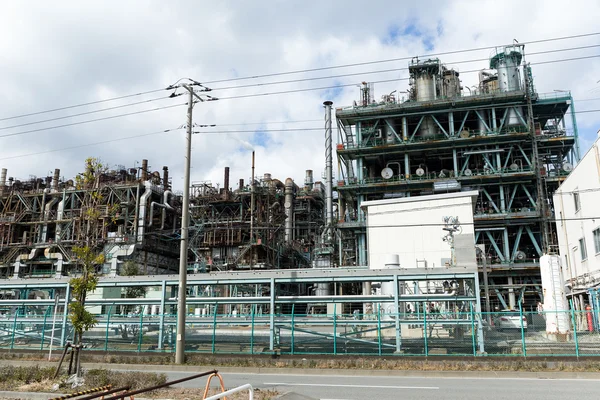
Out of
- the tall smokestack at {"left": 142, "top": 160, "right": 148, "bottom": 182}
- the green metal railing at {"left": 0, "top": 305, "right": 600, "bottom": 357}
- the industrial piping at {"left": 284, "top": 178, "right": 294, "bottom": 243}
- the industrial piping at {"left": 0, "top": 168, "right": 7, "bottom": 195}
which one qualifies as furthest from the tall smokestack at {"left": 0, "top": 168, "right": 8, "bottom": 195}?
the green metal railing at {"left": 0, "top": 305, "right": 600, "bottom": 357}

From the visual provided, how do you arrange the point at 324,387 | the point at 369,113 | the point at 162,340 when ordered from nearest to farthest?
the point at 324,387 < the point at 162,340 < the point at 369,113

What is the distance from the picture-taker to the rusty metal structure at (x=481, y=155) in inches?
2276

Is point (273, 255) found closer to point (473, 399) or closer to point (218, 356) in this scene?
point (218, 356)

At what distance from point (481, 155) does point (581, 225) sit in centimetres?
2740

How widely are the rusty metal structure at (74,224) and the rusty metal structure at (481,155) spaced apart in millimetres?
26933

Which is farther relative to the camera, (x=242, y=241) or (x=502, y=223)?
(x=242, y=241)

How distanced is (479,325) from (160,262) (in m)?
59.6

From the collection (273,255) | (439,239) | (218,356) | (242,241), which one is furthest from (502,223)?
(218,356)

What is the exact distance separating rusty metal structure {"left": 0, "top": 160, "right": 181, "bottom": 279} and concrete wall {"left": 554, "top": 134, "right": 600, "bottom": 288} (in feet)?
162

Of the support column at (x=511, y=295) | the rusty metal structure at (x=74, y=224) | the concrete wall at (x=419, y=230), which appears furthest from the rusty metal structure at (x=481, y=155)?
the rusty metal structure at (x=74, y=224)

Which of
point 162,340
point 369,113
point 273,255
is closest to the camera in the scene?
point 162,340

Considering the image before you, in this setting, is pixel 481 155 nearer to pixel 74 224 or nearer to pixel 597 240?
pixel 597 240

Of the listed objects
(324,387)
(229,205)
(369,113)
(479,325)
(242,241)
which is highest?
(369,113)

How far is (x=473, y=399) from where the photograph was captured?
11742mm
